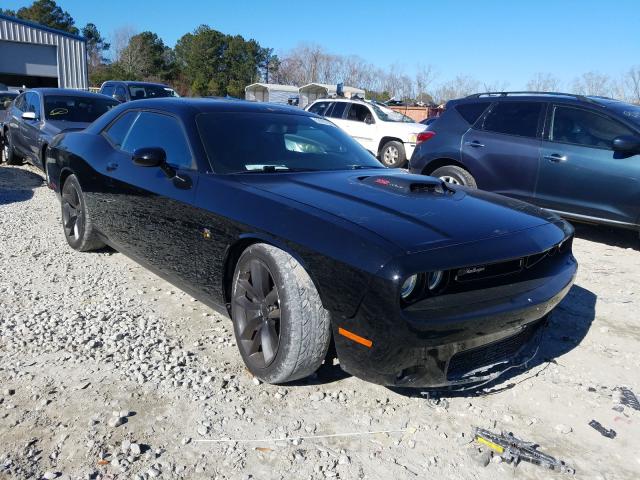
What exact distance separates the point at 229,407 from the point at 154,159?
1.61 m

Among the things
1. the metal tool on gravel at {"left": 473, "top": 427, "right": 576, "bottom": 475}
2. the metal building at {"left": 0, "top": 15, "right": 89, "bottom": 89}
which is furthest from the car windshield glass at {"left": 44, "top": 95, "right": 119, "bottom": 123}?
the metal building at {"left": 0, "top": 15, "right": 89, "bottom": 89}

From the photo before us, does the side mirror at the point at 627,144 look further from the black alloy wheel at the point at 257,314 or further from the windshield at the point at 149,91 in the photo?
the windshield at the point at 149,91

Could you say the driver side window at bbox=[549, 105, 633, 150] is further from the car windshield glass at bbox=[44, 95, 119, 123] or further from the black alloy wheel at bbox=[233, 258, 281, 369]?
the car windshield glass at bbox=[44, 95, 119, 123]

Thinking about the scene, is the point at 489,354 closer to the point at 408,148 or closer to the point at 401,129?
the point at 408,148

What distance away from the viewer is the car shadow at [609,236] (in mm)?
6254

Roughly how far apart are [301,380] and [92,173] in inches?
105

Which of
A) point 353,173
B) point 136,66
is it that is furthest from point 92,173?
point 136,66

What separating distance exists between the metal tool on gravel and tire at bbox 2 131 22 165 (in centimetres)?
1006

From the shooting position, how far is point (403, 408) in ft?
9.13

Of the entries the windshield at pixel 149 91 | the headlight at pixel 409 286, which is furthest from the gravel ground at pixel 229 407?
the windshield at pixel 149 91

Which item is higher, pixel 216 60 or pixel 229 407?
pixel 216 60

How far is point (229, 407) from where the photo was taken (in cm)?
272

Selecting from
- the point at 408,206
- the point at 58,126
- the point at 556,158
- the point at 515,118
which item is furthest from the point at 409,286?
the point at 58,126

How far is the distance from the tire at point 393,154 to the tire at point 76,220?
8212mm
